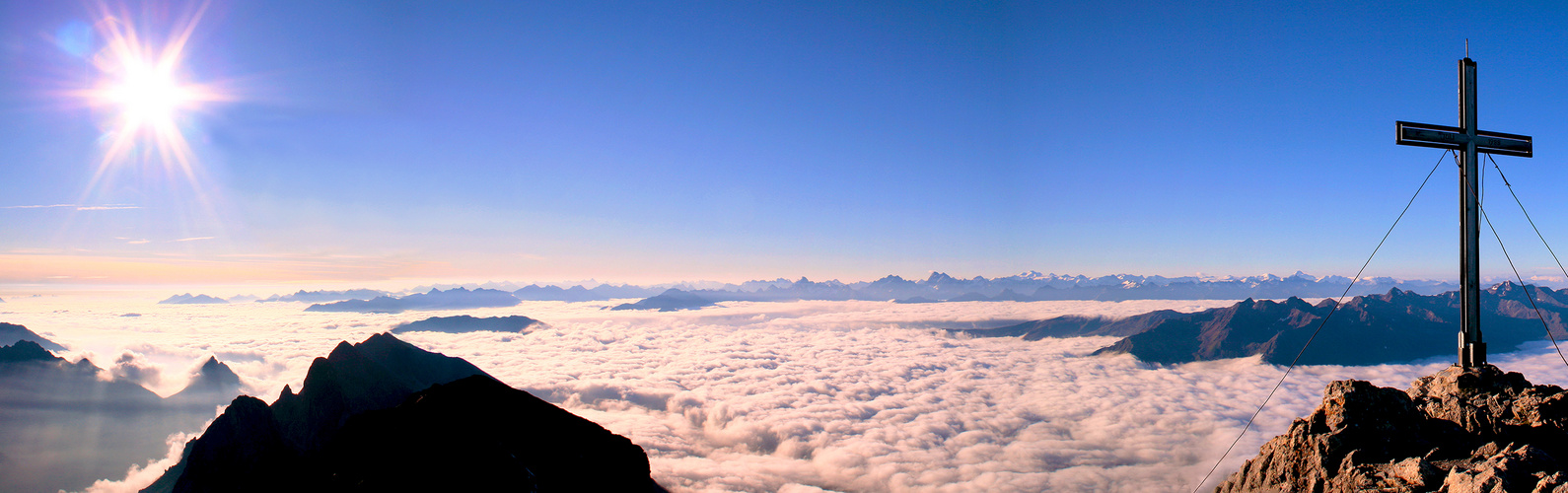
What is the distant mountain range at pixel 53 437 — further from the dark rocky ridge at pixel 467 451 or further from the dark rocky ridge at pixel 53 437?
the dark rocky ridge at pixel 467 451

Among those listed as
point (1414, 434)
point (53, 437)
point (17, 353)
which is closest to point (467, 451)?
point (1414, 434)

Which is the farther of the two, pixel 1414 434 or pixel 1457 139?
pixel 1457 139

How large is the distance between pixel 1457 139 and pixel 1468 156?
0.64m

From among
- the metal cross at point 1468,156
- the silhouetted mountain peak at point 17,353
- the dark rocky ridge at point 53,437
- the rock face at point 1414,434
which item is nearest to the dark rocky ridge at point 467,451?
the rock face at point 1414,434

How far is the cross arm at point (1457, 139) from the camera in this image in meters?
16.2

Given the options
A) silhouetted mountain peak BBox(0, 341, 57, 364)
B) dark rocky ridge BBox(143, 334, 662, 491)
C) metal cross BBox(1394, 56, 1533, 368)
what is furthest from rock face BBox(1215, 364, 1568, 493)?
silhouetted mountain peak BBox(0, 341, 57, 364)

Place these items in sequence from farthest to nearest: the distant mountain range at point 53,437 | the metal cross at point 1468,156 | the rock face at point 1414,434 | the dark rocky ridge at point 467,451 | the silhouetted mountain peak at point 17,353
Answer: the silhouetted mountain peak at point 17,353, the distant mountain range at point 53,437, the dark rocky ridge at point 467,451, the metal cross at point 1468,156, the rock face at point 1414,434

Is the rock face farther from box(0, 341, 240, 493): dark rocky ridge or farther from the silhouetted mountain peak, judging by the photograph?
the silhouetted mountain peak

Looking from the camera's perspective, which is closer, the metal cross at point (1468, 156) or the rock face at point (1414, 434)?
the rock face at point (1414, 434)

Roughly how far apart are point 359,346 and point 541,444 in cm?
11128

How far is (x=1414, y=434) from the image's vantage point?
48.1 feet

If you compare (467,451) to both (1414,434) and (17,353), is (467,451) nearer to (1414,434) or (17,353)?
(1414,434)

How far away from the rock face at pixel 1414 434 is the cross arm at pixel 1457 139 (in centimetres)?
648

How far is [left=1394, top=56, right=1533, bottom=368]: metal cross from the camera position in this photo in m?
16.2
